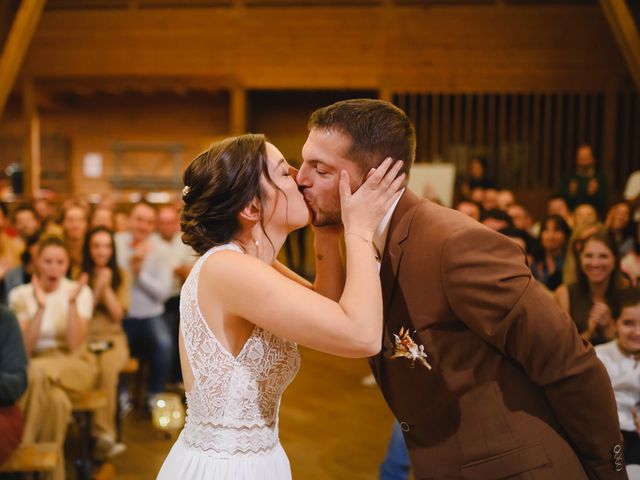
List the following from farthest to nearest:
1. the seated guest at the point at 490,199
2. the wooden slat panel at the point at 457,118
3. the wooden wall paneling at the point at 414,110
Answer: the wooden wall paneling at the point at 414,110, the wooden slat panel at the point at 457,118, the seated guest at the point at 490,199

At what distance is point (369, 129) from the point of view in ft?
5.64

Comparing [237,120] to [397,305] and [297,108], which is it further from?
[397,305]

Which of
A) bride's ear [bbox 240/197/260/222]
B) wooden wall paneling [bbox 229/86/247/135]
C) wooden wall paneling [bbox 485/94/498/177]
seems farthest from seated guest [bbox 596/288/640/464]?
wooden wall paneling [bbox 229/86/247/135]

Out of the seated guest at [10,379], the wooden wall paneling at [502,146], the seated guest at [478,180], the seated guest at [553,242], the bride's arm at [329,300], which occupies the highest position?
the wooden wall paneling at [502,146]

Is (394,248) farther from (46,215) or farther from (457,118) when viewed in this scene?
(457,118)

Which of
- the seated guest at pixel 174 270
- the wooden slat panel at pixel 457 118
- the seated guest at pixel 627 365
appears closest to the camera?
the seated guest at pixel 627 365

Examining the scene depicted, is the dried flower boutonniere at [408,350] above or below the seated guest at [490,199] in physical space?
below

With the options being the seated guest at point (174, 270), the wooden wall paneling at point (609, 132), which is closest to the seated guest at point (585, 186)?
the wooden wall paneling at point (609, 132)

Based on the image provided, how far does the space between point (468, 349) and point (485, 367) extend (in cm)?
7

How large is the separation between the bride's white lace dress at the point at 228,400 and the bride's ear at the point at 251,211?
9cm

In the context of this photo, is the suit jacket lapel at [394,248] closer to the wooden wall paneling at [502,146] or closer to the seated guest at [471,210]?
the seated guest at [471,210]

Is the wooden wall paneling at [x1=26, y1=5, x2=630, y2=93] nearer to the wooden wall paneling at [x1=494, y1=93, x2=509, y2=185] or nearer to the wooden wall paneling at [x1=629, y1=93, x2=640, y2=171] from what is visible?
the wooden wall paneling at [x1=494, y1=93, x2=509, y2=185]

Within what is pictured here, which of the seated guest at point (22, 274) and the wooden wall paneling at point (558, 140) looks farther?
the wooden wall paneling at point (558, 140)

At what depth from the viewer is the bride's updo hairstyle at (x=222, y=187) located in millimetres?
1774
